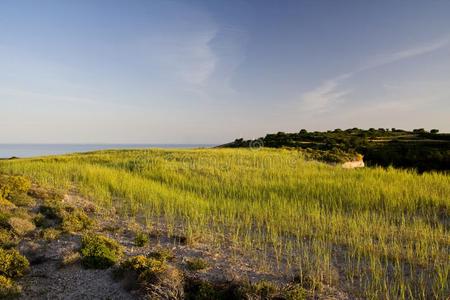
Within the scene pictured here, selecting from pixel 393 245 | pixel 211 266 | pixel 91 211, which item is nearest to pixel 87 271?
pixel 211 266

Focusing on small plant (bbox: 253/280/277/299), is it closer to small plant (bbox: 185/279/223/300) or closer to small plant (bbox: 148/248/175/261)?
small plant (bbox: 185/279/223/300)

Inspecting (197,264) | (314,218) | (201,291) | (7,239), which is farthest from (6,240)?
(314,218)

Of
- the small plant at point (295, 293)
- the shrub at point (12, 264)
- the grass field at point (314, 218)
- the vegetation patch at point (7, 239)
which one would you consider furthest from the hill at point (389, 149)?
the shrub at point (12, 264)

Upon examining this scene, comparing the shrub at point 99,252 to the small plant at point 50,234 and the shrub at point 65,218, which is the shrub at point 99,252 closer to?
the small plant at point 50,234

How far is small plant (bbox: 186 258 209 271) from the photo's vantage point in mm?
6223

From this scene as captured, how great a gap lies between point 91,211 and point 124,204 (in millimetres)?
1366

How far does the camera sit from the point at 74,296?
561 cm

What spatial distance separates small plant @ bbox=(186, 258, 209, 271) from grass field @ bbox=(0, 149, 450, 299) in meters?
1.05

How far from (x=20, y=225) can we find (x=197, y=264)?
15.3 ft

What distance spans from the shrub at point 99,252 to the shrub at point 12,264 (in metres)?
0.98

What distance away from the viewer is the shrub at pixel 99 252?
646cm

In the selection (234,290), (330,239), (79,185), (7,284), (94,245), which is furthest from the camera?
(79,185)

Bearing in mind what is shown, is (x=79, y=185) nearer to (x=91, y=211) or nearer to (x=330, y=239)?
(x=91, y=211)

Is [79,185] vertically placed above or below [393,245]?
above
